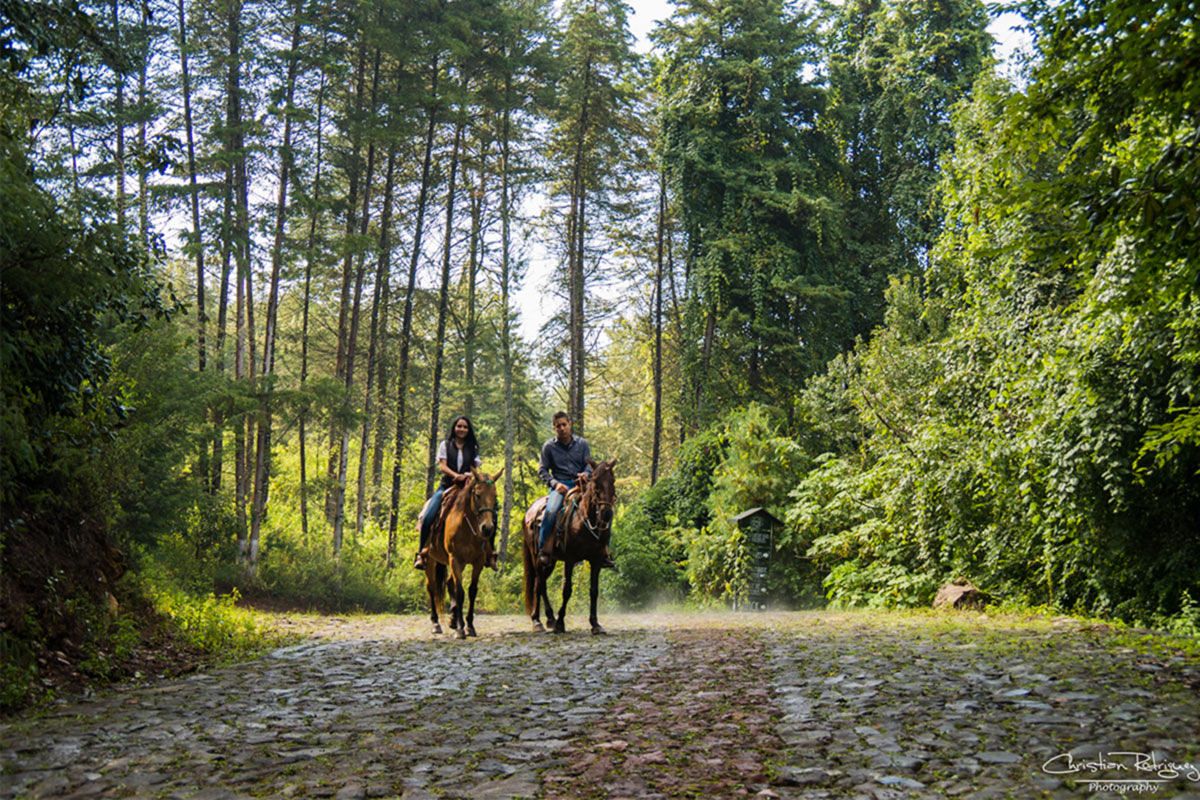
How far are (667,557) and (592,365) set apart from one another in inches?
455

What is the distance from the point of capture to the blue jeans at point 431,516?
13961 mm

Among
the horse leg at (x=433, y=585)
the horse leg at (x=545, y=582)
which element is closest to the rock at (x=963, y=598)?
the horse leg at (x=545, y=582)

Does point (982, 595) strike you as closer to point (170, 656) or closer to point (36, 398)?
point (170, 656)

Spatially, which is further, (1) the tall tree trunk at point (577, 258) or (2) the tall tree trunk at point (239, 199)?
(1) the tall tree trunk at point (577, 258)

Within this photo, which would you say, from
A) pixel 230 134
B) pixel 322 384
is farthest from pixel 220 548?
pixel 230 134

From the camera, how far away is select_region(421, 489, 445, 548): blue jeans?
13961 millimetres

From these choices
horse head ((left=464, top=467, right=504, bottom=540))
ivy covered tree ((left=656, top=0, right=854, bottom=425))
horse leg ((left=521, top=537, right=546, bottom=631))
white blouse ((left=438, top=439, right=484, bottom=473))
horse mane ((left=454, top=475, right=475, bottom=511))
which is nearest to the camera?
horse head ((left=464, top=467, right=504, bottom=540))

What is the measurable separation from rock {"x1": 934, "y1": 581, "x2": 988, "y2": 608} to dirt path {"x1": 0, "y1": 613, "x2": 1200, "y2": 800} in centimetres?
536

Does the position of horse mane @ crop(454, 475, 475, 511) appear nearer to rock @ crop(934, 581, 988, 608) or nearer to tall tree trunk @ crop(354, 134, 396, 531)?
rock @ crop(934, 581, 988, 608)

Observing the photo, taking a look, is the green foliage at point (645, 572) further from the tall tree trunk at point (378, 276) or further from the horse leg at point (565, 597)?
the horse leg at point (565, 597)

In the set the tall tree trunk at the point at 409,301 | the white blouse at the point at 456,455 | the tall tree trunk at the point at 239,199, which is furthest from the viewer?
the tall tree trunk at the point at 409,301

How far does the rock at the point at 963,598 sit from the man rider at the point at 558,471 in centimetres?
595

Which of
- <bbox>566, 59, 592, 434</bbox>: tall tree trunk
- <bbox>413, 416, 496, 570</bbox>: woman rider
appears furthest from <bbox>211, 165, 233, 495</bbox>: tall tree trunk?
<bbox>566, 59, 592, 434</bbox>: tall tree trunk

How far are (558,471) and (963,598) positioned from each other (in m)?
7.05
